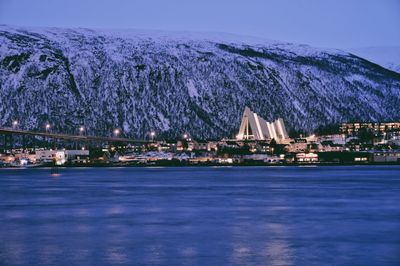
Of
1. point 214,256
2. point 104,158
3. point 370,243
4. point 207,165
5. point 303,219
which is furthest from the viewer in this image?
point 104,158

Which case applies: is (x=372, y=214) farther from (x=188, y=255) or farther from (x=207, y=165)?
(x=207, y=165)

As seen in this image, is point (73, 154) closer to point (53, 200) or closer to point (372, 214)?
point (53, 200)

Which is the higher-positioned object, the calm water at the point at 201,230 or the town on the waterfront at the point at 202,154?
the town on the waterfront at the point at 202,154

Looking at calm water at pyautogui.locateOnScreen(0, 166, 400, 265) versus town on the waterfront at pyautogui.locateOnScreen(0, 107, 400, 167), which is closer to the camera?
calm water at pyautogui.locateOnScreen(0, 166, 400, 265)

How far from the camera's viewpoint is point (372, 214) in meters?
33.6

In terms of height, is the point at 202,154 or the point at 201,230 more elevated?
the point at 202,154

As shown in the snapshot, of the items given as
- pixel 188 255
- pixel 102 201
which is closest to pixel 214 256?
pixel 188 255

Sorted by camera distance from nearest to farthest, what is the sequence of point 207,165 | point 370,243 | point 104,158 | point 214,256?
point 214,256 < point 370,243 < point 207,165 < point 104,158

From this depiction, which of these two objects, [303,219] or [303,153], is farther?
[303,153]

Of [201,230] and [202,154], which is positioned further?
[202,154]

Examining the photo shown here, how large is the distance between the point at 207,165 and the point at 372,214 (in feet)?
396

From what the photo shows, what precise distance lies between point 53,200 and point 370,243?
24.4m

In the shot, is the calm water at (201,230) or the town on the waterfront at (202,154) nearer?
the calm water at (201,230)

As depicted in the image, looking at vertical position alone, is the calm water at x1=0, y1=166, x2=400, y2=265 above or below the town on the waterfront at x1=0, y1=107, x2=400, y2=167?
below
